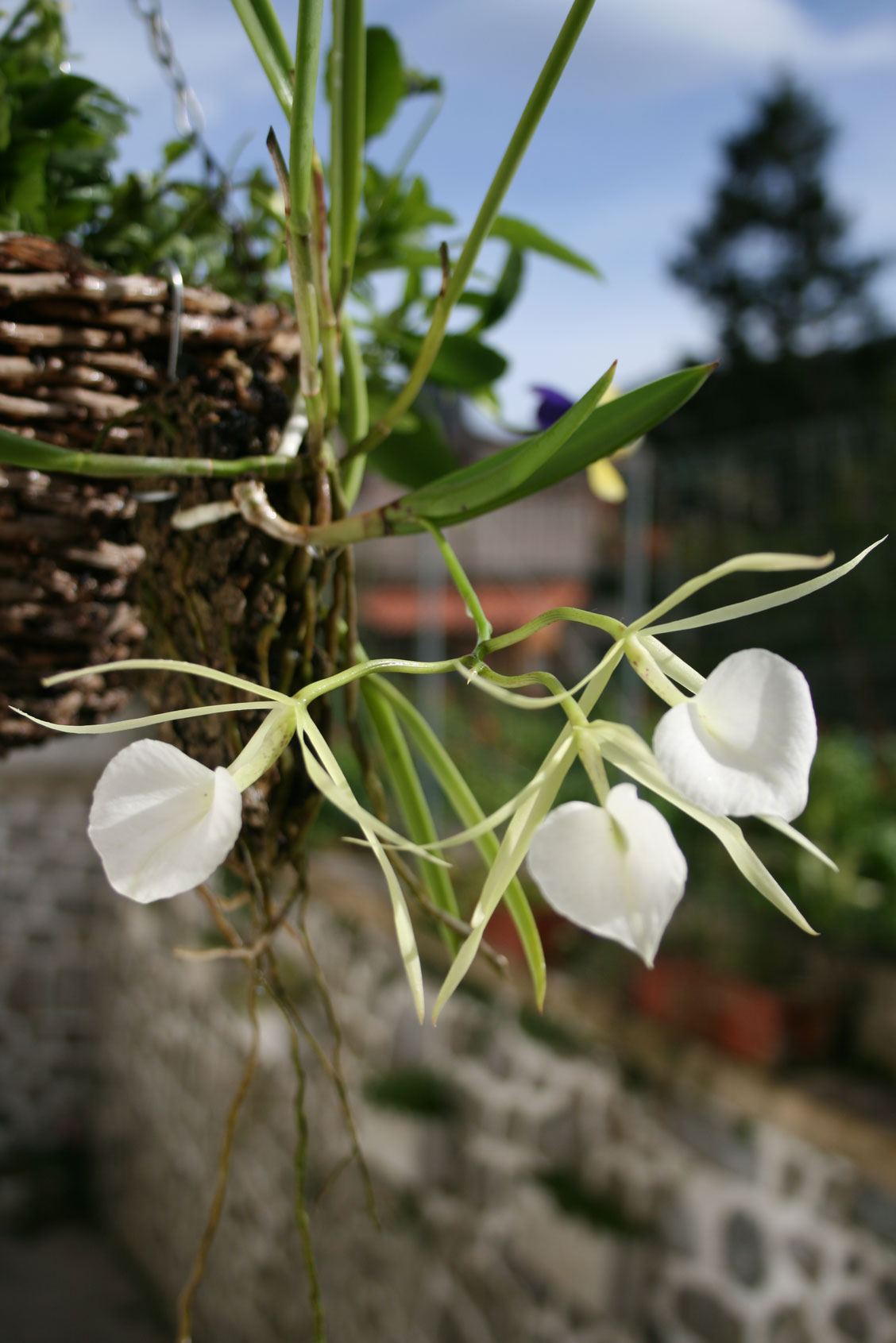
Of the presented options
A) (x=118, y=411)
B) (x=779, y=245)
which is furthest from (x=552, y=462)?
(x=779, y=245)

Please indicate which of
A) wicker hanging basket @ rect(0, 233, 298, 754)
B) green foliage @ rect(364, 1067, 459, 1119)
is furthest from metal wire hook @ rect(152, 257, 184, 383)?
green foliage @ rect(364, 1067, 459, 1119)

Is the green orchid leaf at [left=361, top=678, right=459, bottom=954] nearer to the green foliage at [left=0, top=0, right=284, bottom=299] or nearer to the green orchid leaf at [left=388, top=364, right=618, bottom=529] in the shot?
the green orchid leaf at [left=388, top=364, right=618, bottom=529]

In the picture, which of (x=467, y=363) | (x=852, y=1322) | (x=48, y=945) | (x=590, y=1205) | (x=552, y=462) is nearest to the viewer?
(x=552, y=462)

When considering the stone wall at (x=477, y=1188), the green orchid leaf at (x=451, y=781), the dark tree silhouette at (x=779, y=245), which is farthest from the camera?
the dark tree silhouette at (x=779, y=245)

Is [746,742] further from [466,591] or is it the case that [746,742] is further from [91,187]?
[91,187]

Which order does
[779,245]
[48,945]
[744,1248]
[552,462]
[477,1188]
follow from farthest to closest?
1. [779,245]
2. [48,945]
3. [477,1188]
4. [744,1248]
5. [552,462]

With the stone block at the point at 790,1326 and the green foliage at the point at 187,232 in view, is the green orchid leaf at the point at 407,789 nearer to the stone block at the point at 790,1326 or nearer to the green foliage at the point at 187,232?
Answer: the green foliage at the point at 187,232

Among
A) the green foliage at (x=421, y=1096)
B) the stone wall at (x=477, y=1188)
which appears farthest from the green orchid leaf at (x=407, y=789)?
the green foliage at (x=421, y=1096)
